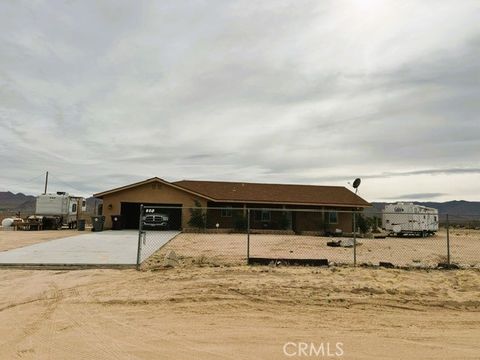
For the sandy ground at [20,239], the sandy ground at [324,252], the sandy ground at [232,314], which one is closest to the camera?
the sandy ground at [232,314]

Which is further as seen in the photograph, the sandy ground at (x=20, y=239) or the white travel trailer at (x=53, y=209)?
the white travel trailer at (x=53, y=209)

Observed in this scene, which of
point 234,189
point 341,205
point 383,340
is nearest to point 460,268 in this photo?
point 383,340

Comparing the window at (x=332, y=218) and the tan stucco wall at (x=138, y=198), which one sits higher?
the tan stucco wall at (x=138, y=198)

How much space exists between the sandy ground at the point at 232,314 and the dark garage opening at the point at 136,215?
1910 centimetres

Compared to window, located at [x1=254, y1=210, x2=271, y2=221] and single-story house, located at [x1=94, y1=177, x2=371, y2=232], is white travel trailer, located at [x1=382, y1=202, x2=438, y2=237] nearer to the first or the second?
single-story house, located at [x1=94, y1=177, x2=371, y2=232]

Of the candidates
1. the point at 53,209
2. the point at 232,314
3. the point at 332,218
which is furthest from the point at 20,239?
the point at 332,218

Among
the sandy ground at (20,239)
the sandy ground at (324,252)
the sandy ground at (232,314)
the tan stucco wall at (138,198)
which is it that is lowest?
the sandy ground at (232,314)

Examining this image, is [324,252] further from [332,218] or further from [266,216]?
[332,218]

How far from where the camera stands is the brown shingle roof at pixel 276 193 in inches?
1256

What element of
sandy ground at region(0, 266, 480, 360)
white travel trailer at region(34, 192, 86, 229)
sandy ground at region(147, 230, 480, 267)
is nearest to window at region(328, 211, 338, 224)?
sandy ground at region(147, 230, 480, 267)

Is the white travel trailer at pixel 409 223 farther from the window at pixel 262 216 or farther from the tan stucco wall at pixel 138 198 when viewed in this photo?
the tan stucco wall at pixel 138 198

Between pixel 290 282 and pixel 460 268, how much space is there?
20.6ft

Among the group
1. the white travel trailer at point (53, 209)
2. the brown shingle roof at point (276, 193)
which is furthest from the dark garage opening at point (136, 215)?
the white travel trailer at point (53, 209)

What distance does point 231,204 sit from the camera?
3200 cm
